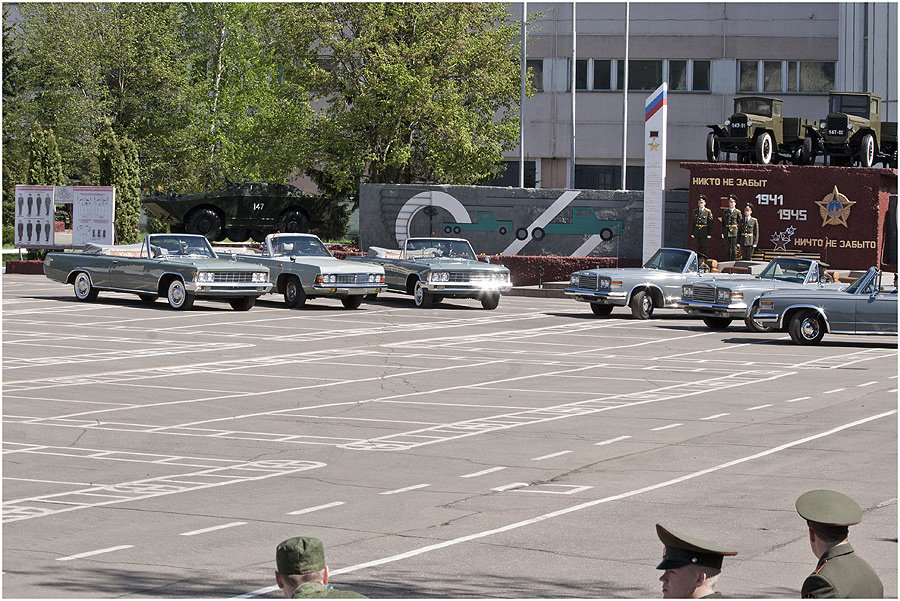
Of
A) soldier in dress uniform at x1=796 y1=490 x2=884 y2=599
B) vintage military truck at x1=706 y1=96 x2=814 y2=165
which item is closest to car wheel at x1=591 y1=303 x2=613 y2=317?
vintage military truck at x1=706 y1=96 x2=814 y2=165

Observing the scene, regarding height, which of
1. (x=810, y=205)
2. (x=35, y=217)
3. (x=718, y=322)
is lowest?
(x=718, y=322)

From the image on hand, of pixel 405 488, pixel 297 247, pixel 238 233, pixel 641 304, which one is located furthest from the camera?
pixel 238 233

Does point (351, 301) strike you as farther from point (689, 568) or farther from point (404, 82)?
point (689, 568)

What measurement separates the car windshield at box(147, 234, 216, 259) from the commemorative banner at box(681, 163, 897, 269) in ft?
50.4

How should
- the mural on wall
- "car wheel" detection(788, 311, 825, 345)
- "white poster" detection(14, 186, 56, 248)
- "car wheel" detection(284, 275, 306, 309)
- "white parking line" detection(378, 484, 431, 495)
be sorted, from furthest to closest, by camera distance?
"white poster" detection(14, 186, 56, 248), the mural on wall, "car wheel" detection(284, 275, 306, 309), "car wheel" detection(788, 311, 825, 345), "white parking line" detection(378, 484, 431, 495)

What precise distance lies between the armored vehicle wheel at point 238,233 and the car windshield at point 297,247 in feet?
52.3

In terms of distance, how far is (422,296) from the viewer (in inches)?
1092

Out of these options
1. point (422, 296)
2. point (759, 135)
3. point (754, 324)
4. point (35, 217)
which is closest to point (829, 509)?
point (754, 324)

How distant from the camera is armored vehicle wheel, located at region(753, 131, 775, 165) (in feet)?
118

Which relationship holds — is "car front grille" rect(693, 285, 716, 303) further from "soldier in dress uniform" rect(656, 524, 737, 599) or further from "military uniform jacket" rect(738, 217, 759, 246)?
"soldier in dress uniform" rect(656, 524, 737, 599)

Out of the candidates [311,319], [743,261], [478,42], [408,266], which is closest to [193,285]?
[311,319]

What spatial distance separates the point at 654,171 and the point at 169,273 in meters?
15.3

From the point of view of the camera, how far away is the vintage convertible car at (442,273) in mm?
27234

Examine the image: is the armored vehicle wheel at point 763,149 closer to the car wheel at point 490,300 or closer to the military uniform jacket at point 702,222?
the military uniform jacket at point 702,222
